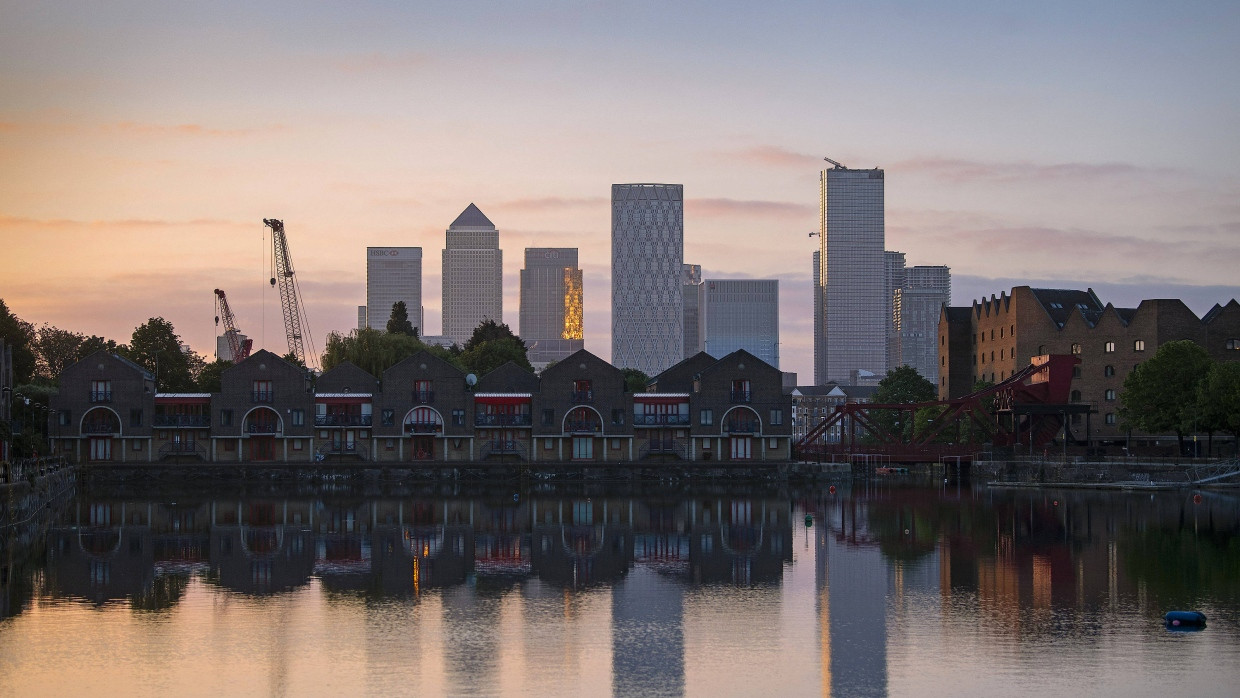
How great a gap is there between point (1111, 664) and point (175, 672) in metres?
23.3

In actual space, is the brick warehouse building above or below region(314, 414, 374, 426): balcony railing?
above

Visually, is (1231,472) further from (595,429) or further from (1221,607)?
(1221,607)

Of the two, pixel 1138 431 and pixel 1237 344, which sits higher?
pixel 1237 344

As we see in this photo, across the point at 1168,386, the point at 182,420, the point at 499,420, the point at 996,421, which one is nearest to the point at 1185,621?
the point at 1168,386

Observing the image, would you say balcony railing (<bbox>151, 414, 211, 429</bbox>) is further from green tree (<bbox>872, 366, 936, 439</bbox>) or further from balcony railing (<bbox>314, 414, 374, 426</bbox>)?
green tree (<bbox>872, 366, 936, 439</bbox>)

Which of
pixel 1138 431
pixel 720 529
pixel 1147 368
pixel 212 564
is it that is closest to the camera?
pixel 212 564

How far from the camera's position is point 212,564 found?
4994 centimetres

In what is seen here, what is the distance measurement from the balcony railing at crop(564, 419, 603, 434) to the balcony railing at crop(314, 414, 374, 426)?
14.8 m

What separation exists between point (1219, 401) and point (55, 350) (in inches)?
4424

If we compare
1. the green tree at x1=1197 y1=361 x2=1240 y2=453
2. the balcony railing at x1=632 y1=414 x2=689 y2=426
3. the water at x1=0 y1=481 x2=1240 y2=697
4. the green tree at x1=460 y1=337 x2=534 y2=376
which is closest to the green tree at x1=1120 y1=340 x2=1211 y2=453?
the green tree at x1=1197 y1=361 x2=1240 y2=453

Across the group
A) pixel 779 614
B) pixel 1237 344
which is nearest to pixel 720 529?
pixel 779 614

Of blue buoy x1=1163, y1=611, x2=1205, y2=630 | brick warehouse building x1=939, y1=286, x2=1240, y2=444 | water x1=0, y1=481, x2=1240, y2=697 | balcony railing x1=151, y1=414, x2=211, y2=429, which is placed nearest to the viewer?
water x1=0, y1=481, x2=1240, y2=697

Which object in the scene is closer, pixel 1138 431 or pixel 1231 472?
pixel 1231 472

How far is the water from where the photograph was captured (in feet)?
103
